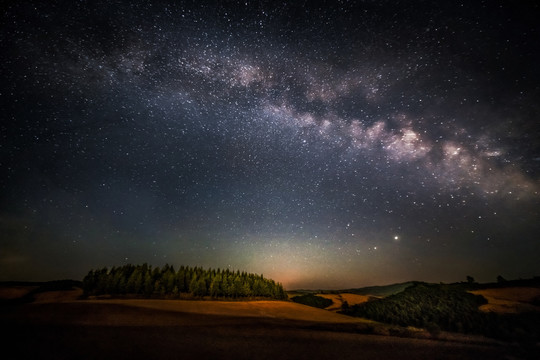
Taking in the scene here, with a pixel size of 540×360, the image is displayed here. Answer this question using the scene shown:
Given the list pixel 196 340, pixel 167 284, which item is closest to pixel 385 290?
pixel 167 284

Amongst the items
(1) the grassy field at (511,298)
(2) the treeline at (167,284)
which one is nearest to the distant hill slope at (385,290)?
(1) the grassy field at (511,298)

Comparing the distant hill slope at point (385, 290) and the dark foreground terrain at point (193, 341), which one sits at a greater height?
the dark foreground terrain at point (193, 341)

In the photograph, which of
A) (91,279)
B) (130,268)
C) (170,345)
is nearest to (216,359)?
(170,345)

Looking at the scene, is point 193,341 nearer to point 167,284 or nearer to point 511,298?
point 167,284

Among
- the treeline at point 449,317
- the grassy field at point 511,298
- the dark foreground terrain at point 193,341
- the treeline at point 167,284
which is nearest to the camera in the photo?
the dark foreground terrain at point 193,341

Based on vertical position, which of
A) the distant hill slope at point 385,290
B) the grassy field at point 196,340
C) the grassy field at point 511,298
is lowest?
the distant hill slope at point 385,290

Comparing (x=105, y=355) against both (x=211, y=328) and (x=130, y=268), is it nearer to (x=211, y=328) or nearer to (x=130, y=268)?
(x=211, y=328)

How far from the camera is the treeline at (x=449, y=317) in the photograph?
14398 millimetres

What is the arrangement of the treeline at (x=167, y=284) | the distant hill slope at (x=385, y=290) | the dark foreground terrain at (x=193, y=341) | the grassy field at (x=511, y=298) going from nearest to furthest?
the dark foreground terrain at (x=193, y=341), the grassy field at (x=511, y=298), the treeline at (x=167, y=284), the distant hill slope at (x=385, y=290)

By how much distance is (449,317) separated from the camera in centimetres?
1714

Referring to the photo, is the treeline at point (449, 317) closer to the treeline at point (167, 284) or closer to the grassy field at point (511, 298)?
the grassy field at point (511, 298)

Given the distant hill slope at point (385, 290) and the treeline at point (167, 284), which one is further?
the distant hill slope at point (385, 290)

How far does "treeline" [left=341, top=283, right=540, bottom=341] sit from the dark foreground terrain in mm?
1760

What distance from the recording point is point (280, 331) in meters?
15.3
